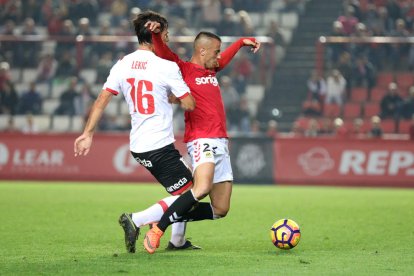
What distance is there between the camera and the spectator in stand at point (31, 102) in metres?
25.4

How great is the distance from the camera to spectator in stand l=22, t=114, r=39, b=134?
82.5ft

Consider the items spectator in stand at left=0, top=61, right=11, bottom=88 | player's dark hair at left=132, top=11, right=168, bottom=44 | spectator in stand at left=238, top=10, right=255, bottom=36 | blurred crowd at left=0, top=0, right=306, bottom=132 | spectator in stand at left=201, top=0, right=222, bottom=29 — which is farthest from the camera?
spectator in stand at left=201, top=0, right=222, bottom=29

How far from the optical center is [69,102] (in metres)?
25.4

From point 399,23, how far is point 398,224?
44.2 ft

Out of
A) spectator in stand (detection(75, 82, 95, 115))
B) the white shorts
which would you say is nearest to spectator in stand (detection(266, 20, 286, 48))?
spectator in stand (detection(75, 82, 95, 115))

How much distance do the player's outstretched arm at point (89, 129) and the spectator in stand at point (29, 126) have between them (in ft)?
52.6

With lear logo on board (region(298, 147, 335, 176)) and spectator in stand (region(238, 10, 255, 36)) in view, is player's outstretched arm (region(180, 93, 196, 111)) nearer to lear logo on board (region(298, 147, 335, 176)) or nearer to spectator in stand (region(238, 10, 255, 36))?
lear logo on board (region(298, 147, 335, 176))

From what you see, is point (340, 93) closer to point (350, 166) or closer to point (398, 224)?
point (350, 166)

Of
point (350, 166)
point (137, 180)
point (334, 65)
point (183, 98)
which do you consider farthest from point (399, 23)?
point (183, 98)

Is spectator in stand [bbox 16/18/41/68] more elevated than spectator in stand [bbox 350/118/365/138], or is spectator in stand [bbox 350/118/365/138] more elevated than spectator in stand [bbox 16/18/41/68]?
spectator in stand [bbox 16/18/41/68]

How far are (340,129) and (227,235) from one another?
489 inches

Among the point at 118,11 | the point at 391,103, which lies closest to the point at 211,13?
the point at 118,11

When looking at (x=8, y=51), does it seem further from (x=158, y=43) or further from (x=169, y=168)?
(x=169, y=168)

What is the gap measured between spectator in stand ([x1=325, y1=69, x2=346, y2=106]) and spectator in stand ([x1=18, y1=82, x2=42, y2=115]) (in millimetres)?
7723
